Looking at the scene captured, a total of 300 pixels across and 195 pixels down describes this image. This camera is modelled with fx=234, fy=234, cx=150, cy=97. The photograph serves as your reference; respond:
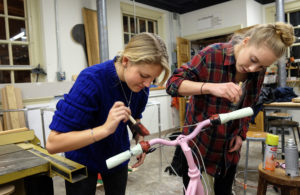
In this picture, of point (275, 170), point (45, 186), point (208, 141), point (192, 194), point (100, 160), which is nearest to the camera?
point (192, 194)

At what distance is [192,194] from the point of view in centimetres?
87

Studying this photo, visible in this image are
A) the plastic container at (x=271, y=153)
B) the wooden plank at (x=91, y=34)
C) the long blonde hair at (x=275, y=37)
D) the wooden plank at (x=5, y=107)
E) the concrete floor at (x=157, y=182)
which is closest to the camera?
the long blonde hair at (x=275, y=37)

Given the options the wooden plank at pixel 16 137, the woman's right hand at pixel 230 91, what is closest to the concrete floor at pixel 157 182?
the wooden plank at pixel 16 137

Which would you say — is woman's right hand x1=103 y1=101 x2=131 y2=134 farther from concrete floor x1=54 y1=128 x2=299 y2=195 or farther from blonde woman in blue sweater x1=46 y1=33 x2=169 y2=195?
concrete floor x1=54 y1=128 x2=299 y2=195

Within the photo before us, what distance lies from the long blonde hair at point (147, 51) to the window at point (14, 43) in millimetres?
3102

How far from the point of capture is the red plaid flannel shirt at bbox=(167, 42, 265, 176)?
1.10 metres

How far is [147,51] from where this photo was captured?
85 cm

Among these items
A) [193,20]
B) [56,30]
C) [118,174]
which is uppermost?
[193,20]

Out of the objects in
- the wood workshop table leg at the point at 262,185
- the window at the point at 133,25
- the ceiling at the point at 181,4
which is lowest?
the wood workshop table leg at the point at 262,185

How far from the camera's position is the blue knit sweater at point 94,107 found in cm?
83

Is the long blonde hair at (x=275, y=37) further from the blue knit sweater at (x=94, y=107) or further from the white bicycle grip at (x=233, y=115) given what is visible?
the blue knit sweater at (x=94, y=107)

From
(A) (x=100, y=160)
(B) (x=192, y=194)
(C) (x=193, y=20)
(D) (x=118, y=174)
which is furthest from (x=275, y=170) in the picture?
(C) (x=193, y=20)

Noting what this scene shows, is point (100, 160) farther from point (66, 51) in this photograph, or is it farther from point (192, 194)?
point (66, 51)

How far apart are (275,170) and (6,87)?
10.3 ft
